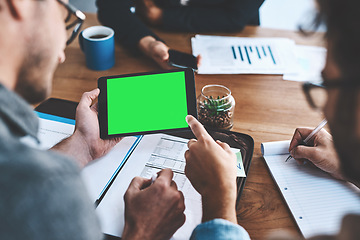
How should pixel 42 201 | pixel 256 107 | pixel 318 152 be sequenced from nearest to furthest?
pixel 42 201
pixel 318 152
pixel 256 107

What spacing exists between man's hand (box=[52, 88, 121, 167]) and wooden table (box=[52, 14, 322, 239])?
220mm

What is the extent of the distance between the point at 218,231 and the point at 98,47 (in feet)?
2.66

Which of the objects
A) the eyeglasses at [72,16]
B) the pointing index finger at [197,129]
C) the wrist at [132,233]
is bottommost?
the wrist at [132,233]

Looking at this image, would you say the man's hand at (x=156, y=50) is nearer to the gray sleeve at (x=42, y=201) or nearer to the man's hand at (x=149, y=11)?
the man's hand at (x=149, y=11)

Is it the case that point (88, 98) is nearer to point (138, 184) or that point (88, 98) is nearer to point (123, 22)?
point (138, 184)

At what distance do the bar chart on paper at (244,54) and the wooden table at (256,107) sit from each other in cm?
4

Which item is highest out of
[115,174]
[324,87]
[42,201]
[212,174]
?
[324,87]

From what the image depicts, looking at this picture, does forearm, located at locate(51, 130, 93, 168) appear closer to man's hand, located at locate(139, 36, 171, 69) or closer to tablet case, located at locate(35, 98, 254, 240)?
tablet case, located at locate(35, 98, 254, 240)

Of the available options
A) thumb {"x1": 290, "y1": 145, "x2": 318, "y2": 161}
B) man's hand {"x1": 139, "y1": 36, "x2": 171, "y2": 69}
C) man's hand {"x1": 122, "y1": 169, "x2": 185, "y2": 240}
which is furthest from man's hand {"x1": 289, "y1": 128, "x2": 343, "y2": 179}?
man's hand {"x1": 139, "y1": 36, "x2": 171, "y2": 69}

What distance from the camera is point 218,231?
0.64 meters

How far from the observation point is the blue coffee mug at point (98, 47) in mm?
1154

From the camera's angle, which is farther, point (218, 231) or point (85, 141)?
point (85, 141)

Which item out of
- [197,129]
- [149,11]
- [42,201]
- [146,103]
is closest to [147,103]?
[146,103]

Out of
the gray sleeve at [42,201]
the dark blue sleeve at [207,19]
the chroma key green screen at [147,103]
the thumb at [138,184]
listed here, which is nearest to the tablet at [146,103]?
the chroma key green screen at [147,103]
